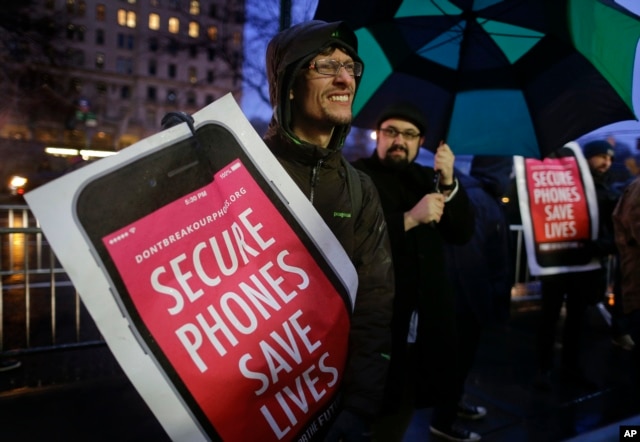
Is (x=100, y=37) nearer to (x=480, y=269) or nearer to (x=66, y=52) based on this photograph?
(x=66, y=52)

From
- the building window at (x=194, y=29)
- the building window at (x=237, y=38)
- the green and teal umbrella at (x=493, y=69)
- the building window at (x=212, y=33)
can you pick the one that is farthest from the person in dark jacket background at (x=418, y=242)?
the building window at (x=194, y=29)

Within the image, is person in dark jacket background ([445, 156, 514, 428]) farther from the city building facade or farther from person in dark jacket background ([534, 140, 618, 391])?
the city building facade

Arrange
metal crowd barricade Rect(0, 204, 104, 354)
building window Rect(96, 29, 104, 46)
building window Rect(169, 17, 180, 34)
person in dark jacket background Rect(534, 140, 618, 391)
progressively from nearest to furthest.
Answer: person in dark jacket background Rect(534, 140, 618, 391) → metal crowd barricade Rect(0, 204, 104, 354) → building window Rect(169, 17, 180, 34) → building window Rect(96, 29, 104, 46)

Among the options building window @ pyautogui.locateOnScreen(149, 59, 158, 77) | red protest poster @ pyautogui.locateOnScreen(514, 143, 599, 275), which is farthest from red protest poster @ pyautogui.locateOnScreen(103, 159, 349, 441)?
building window @ pyautogui.locateOnScreen(149, 59, 158, 77)

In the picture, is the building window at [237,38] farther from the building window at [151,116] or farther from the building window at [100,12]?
the building window at [151,116]

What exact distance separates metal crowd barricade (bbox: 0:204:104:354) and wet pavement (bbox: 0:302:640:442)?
26 cm

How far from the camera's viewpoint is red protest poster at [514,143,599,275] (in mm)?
3939

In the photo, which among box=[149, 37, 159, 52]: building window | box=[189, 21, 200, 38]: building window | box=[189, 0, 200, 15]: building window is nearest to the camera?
box=[149, 37, 159, 52]: building window

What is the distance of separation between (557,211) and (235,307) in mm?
A: 3666

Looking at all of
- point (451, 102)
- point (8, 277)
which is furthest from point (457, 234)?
point (8, 277)

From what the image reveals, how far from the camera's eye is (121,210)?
1000 millimetres

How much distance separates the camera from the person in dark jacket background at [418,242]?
2.32m

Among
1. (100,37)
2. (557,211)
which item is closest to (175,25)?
(557,211)

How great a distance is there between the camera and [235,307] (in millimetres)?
1122
